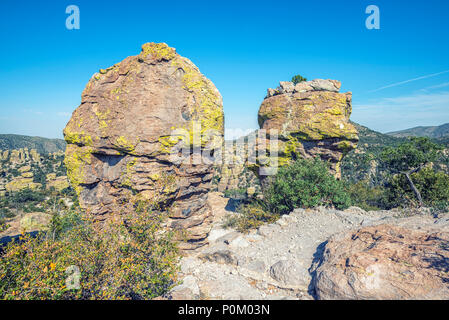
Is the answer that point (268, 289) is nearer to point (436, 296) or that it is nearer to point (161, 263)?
point (161, 263)

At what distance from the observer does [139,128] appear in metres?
9.42

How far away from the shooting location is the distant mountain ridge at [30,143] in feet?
298

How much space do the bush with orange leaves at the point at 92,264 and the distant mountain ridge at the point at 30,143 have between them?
345ft

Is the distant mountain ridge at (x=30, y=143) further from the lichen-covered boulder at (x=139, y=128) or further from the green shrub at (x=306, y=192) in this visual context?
the green shrub at (x=306, y=192)

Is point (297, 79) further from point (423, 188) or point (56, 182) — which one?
point (56, 182)

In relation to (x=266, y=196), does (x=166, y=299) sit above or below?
below

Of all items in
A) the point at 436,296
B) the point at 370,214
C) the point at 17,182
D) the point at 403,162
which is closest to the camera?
the point at 436,296

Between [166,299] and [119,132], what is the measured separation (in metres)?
6.67

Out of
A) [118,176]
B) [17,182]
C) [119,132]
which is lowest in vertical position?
[17,182]

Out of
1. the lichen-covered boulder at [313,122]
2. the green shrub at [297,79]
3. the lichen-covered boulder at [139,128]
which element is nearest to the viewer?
the lichen-covered boulder at [139,128]

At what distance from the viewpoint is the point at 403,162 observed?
623 inches

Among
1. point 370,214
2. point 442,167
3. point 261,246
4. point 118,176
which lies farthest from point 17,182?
point 442,167

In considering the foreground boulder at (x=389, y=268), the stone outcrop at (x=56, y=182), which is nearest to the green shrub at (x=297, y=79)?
the foreground boulder at (x=389, y=268)

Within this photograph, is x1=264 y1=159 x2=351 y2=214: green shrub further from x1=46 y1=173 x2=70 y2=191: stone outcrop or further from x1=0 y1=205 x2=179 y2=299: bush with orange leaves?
x1=46 y1=173 x2=70 y2=191: stone outcrop
